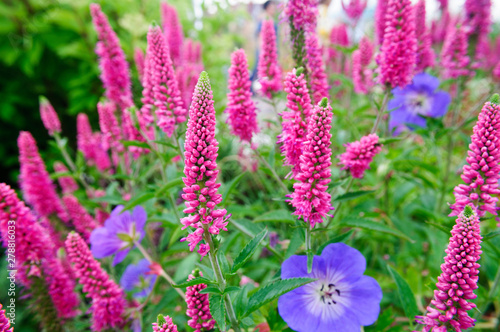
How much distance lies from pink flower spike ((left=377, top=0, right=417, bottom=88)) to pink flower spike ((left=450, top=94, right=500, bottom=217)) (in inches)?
21.2

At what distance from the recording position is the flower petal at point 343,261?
4.26ft

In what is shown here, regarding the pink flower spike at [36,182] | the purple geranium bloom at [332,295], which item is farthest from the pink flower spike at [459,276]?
the pink flower spike at [36,182]

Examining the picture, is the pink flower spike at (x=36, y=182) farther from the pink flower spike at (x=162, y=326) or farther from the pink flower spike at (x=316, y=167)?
the pink flower spike at (x=316, y=167)

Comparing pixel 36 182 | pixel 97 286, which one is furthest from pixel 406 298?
pixel 36 182

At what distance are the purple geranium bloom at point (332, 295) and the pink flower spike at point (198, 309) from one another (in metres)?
0.29

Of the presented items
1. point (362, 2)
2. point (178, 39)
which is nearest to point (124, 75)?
point (178, 39)

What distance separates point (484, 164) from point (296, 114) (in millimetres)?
646

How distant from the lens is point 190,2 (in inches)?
245

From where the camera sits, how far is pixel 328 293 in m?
1.34

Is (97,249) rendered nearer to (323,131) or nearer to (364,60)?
(323,131)

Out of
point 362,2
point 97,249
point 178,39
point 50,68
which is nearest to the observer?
point 97,249

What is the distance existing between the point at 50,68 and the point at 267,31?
510 cm

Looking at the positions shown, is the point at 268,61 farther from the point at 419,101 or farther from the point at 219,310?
the point at 419,101

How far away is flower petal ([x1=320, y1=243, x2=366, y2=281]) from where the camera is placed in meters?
1.30
